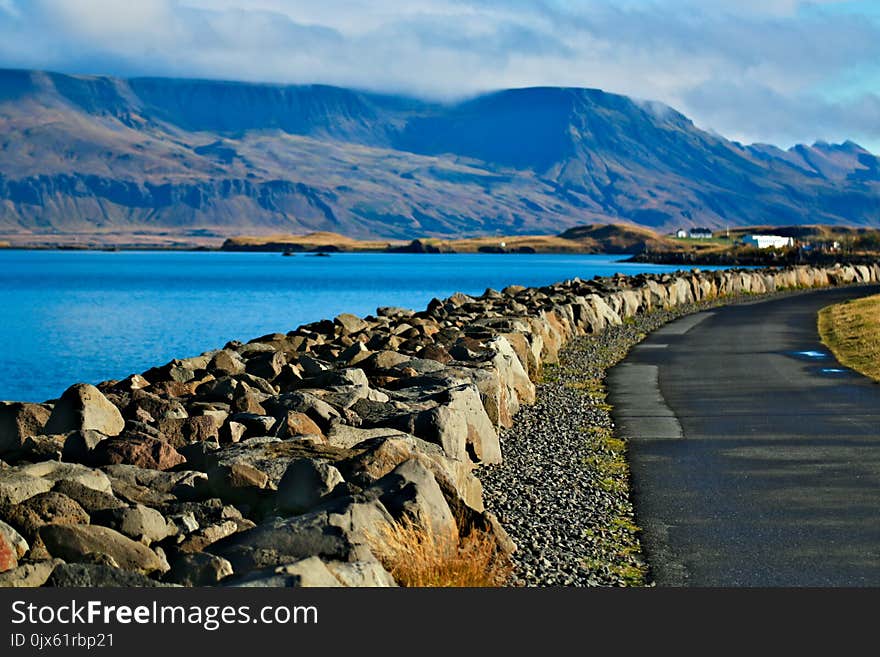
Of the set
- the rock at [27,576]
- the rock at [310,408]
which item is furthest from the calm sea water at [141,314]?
the rock at [27,576]

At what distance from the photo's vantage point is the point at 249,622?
252 inches

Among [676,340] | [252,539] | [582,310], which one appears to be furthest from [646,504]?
[582,310]

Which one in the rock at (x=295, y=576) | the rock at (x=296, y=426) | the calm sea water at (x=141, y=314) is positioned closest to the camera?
the rock at (x=295, y=576)

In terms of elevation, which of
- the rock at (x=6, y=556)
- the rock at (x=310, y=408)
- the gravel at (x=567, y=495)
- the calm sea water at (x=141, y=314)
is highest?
the rock at (x=310, y=408)

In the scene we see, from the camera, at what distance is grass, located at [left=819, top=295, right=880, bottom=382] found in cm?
2411

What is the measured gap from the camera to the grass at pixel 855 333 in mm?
24109

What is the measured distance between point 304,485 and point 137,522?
4.21 feet

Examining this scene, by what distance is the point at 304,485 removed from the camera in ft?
29.7

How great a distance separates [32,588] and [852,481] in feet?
27.8

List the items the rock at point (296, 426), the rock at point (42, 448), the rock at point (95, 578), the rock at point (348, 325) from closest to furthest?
the rock at point (95, 578)
the rock at point (42, 448)
the rock at point (296, 426)
the rock at point (348, 325)

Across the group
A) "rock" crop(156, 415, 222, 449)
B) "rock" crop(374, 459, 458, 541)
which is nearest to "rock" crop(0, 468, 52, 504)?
"rock" crop(374, 459, 458, 541)

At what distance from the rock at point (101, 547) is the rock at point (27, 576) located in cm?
58

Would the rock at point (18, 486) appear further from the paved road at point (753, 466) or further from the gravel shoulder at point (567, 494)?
the paved road at point (753, 466)

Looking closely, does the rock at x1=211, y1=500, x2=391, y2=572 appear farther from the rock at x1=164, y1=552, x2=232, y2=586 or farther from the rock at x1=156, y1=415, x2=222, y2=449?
the rock at x1=156, y1=415, x2=222, y2=449
